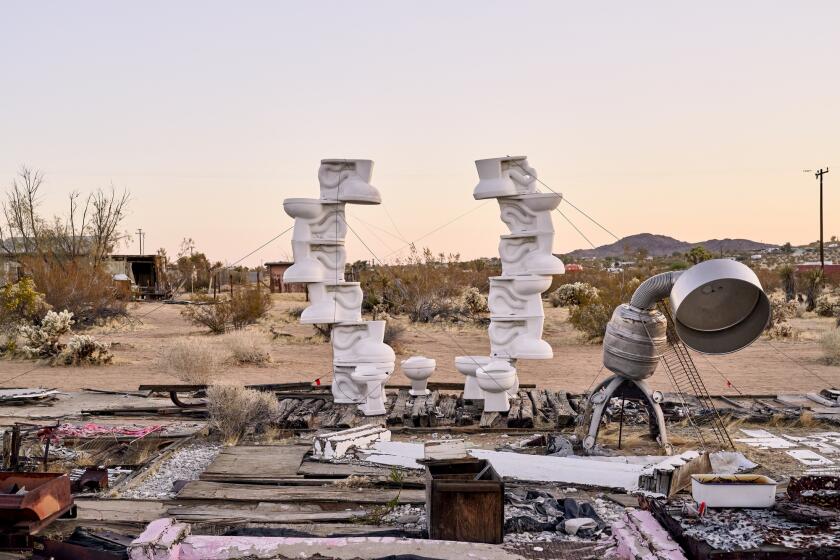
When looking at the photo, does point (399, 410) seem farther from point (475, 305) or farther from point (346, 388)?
point (475, 305)

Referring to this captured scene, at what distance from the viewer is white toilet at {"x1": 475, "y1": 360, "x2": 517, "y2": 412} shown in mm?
11391

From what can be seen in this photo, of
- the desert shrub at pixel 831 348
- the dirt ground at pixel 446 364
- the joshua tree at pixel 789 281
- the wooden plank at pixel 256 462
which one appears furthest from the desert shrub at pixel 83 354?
the joshua tree at pixel 789 281

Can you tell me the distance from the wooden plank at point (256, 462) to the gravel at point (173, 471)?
0.67ft

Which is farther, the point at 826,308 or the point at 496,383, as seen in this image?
the point at 826,308

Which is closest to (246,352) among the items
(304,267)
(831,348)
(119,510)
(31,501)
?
(304,267)

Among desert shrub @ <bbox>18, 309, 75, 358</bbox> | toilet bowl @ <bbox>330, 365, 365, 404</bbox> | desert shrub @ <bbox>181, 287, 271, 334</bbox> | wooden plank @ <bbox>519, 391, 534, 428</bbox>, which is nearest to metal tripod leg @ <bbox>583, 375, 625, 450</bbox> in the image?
wooden plank @ <bbox>519, 391, 534, 428</bbox>

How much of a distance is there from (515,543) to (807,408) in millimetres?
7283

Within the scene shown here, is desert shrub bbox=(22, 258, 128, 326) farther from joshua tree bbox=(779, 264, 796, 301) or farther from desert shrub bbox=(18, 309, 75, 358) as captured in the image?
joshua tree bbox=(779, 264, 796, 301)

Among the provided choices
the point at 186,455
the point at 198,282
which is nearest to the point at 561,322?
the point at 186,455

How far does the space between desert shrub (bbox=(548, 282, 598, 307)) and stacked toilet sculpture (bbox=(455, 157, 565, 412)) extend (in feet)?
57.7

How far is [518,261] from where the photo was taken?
40.1 ft

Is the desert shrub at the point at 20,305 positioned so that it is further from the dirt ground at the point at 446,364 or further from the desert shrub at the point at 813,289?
the desert shrub at the point at 813,289

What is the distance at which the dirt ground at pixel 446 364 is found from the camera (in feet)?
52.8

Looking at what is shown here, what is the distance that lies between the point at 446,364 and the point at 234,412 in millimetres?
8675
